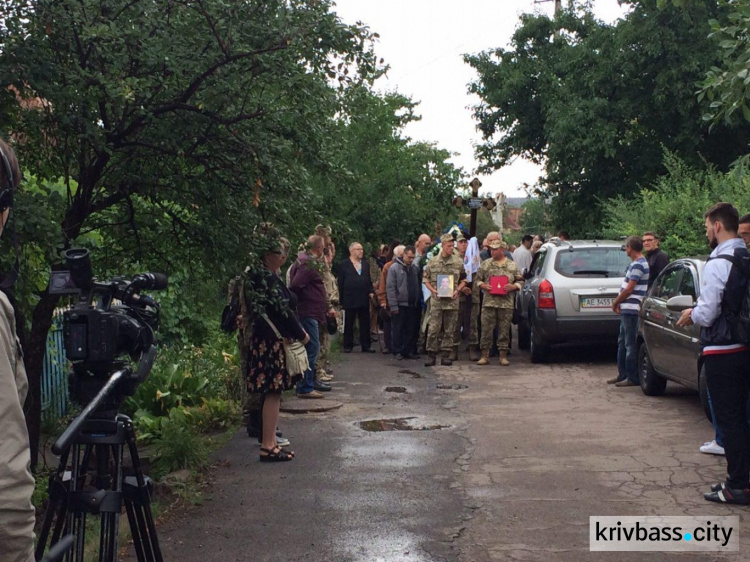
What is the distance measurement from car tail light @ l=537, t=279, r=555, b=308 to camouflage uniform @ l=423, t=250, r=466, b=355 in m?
1.40

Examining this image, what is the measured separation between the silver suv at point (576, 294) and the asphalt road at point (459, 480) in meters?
2.44

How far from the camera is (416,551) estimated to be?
5.76 metres

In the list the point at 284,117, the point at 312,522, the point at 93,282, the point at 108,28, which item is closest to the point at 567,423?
the point at 312,522

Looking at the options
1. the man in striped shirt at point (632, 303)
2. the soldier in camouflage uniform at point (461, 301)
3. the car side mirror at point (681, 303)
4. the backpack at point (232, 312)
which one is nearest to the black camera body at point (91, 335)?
the backpack at point (232, 312)

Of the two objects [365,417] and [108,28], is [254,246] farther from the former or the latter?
[365,417]

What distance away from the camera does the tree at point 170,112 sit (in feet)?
19.3

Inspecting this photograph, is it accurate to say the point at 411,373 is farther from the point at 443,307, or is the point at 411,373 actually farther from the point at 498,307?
the point at 498,307

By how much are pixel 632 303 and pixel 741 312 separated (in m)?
5.61

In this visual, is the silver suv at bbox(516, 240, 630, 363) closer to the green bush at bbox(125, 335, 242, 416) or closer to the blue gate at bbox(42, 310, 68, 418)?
the green bush at bbox(125, 335, 242, 416)

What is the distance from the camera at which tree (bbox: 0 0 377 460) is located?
589cm

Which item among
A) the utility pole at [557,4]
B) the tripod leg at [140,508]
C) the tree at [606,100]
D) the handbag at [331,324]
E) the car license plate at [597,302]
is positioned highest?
the utility pole at [557,4]

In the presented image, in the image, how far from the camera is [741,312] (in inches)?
262

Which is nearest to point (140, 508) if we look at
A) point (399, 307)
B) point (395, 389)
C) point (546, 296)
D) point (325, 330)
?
point (395, 389)

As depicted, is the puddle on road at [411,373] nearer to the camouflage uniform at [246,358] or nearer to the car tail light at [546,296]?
the car tail light at [546,296]
